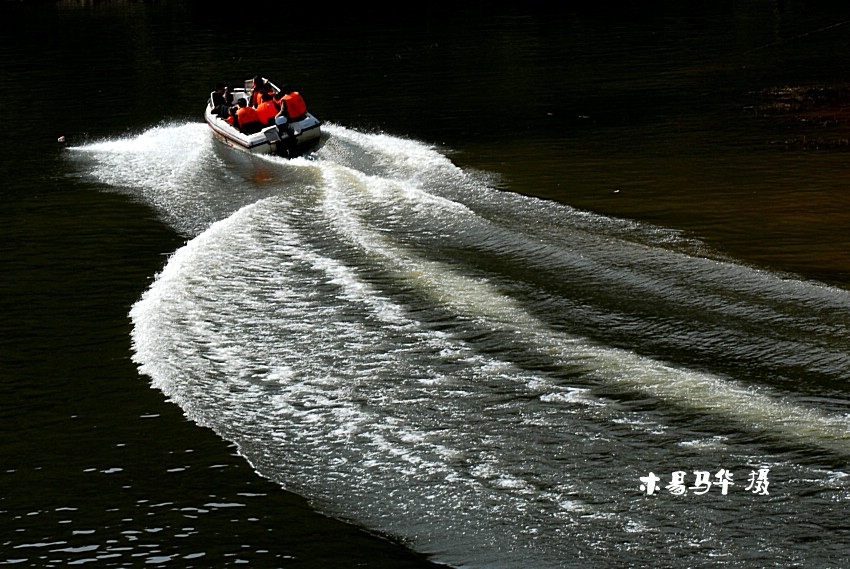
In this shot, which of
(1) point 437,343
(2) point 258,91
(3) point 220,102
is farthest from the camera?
(3) point 220,102

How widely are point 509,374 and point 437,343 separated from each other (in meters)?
1.15

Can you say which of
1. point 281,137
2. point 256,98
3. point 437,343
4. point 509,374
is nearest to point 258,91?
point 256,98

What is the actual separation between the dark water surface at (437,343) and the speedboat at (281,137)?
0.39m

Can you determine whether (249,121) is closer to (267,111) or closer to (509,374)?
(267,111)

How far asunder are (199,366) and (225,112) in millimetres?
14161

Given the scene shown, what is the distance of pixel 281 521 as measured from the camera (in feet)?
27.0

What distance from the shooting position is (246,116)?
2350 centimetres

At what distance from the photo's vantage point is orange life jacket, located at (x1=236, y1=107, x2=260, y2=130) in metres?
23.4

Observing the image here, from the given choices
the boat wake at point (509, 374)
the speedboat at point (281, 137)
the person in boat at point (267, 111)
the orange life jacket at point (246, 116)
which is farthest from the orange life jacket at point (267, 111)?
the boat wake at point (509, 374)

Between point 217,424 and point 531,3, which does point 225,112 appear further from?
point 531,3

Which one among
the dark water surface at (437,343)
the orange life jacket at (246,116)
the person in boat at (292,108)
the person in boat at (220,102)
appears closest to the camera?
the dark water surface at (437,343)

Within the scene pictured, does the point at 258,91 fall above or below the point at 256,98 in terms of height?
above

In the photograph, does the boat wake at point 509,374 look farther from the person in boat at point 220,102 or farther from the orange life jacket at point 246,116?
the person in boat at point 220,102

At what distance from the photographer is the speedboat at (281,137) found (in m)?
22.0
